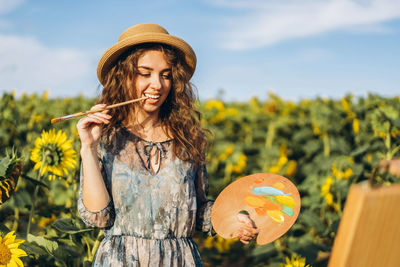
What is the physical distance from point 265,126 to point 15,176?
4.53 metres

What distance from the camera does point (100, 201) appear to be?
1540mm

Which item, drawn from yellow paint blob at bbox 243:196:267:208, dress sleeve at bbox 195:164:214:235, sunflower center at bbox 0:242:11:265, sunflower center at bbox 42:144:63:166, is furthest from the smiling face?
sunflower center at bbox 0:242:11:265

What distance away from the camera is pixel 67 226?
192cm

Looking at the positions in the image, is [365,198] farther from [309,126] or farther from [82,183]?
[309,126]

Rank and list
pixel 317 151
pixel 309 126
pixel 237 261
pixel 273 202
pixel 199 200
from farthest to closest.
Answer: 1. pixel 309 126
2. pixel 317 151
3. pixel 237 261
4. pixel 199 200
5. pixel 273 202

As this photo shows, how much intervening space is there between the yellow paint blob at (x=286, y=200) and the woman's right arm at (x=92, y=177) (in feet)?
2.11

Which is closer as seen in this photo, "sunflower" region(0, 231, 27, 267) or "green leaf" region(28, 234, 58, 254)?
"sunflower" region(0, 231, 27, 267)

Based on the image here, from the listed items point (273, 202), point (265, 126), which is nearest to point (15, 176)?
point (273, 202)

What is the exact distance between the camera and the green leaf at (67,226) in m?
1.86

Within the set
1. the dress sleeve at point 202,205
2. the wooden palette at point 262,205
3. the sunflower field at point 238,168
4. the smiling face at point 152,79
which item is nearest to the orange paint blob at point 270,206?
the wooden palette at point 262,205

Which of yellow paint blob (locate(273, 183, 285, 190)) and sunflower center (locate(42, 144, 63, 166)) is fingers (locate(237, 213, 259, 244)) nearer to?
yellow paint blob (locate(273, 183, 285, 190))

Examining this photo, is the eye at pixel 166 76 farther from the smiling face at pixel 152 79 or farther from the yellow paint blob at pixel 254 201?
the yellow paint blob at pixel 254 201

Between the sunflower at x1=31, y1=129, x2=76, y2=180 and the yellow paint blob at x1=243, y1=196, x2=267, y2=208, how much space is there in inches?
37.3

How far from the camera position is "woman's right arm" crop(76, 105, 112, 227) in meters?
1.48
